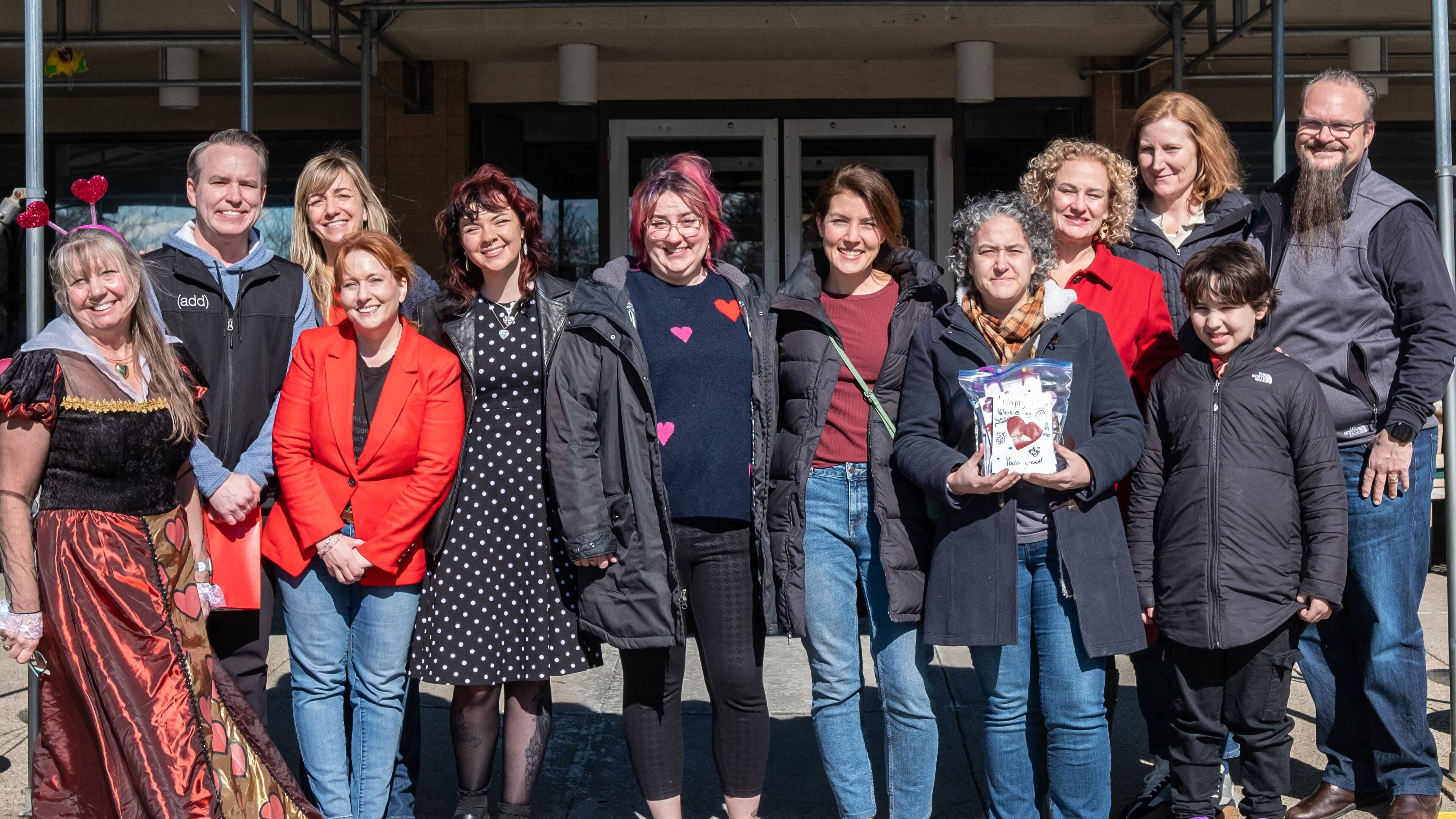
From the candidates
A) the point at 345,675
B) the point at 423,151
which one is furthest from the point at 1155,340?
the point at 423,151

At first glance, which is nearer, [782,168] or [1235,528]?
[1235,528]

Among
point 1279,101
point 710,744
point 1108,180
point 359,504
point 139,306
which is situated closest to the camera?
point 139,306

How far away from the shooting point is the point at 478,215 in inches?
139

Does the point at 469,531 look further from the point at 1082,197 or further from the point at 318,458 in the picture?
the point at 1082,197

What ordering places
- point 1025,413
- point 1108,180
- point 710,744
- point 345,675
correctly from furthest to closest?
point 710,744
point 1108,180
point 345,675
point 1025,413

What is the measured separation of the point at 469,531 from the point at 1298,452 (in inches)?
87.4

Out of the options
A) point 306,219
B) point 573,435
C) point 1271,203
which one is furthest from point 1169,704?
point 306,219

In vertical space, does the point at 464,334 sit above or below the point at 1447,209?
below

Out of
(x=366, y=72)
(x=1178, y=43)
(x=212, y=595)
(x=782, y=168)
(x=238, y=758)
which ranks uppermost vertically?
(x=1178, y=43)

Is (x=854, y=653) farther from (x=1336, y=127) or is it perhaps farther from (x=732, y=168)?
(x=732, y=168)

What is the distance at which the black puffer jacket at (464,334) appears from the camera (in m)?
3.54

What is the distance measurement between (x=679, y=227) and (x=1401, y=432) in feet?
6.67

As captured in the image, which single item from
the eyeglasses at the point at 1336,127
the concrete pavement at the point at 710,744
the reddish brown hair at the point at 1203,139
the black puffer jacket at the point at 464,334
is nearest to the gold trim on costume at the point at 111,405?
the black puffer jacket at the point at 464,334

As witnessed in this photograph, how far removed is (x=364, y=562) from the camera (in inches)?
136
